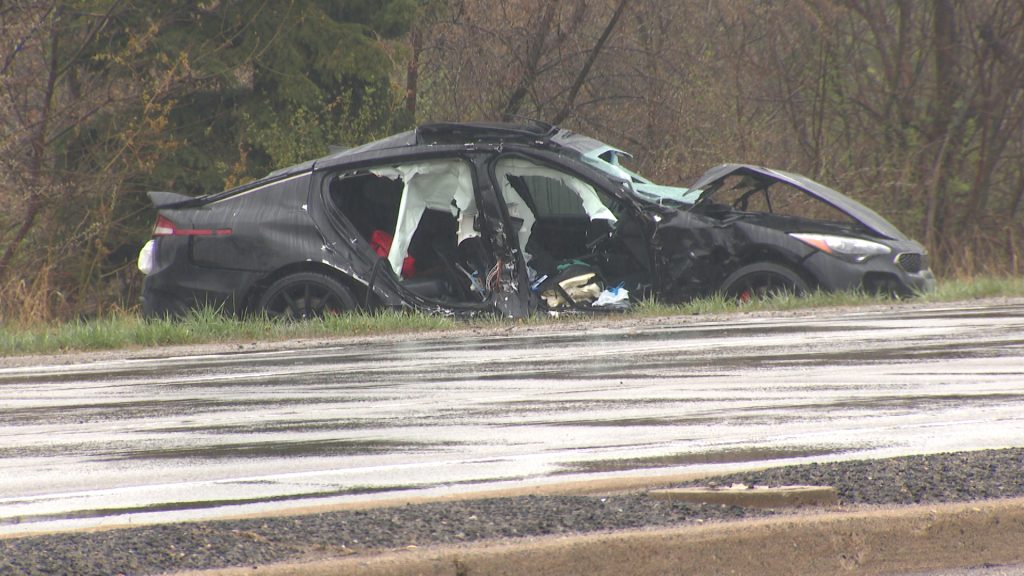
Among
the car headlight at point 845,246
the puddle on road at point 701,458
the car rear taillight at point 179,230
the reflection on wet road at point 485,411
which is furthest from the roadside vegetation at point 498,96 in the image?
the puddle on road at point 701,458

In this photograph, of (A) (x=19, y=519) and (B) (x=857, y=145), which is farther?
(B) (x=857, y=145)

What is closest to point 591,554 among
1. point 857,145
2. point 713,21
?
point 857,145

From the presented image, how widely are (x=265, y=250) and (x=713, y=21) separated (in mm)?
13067

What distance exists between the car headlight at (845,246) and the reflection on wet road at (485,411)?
2.05 feet

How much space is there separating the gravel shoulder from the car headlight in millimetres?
6902

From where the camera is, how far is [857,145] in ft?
71.6

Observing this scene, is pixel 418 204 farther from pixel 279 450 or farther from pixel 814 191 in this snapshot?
pixel 279 450

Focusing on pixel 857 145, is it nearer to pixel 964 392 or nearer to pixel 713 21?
pixel 713 21

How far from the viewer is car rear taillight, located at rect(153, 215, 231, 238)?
40.3 feet

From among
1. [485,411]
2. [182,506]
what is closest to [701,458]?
[485,411]

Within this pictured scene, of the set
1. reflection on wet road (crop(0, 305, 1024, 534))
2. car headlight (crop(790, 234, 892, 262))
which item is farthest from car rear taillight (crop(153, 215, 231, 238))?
car headlight (crop(790, 234, 892, 262))

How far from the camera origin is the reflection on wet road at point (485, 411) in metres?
6.00

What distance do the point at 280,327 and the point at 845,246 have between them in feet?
15.8

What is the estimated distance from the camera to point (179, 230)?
12320 millimetres
